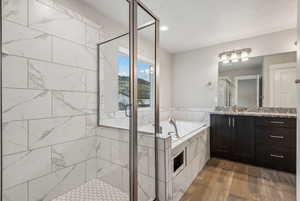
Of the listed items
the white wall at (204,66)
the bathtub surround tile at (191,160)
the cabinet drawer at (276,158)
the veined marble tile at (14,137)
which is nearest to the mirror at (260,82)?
the white wall at (204,66)

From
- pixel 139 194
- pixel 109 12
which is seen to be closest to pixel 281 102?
pixel 139 194

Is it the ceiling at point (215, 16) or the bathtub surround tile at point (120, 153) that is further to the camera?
the ceiling at point (215, 16)

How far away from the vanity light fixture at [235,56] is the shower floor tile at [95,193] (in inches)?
119

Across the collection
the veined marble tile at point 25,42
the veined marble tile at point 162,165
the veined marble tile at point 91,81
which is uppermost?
the veined marble tile at point 25,42

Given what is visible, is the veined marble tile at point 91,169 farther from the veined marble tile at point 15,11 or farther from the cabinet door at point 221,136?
the cabinet door at point 221,136

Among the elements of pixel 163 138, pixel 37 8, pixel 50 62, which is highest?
pixel 37 8

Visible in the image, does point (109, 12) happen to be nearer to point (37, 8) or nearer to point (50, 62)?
point (37, 8)

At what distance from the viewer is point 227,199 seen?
1.64 metres

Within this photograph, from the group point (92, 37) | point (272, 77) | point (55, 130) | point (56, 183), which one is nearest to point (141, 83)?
point (92, 37)

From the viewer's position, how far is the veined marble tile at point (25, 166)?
1.24 meters

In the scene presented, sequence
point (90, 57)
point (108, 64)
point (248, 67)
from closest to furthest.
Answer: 1. point (90, 57)
2. point (108, 64)
3. point (248, 67)

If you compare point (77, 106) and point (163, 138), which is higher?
point (77, 106)

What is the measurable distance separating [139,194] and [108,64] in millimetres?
1654

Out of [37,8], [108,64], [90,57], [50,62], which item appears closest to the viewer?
[37,8]
